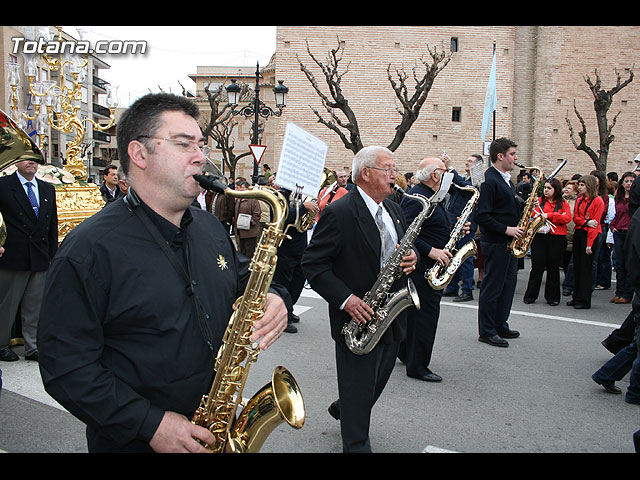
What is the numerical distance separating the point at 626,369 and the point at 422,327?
188cm

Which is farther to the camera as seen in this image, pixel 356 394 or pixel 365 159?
pixel 365 159

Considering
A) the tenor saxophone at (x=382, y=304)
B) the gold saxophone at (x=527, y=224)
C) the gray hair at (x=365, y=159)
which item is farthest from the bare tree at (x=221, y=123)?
the tenor saxophone at (x=382, y=304)

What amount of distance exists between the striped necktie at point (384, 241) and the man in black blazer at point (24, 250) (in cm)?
363

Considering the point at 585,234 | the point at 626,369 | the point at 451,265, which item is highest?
the point at 585,234

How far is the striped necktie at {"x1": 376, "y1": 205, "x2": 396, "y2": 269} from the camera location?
3529 millimetres

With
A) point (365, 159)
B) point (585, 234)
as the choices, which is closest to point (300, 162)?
point (365, 159)

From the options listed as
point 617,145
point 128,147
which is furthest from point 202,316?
point 617,145

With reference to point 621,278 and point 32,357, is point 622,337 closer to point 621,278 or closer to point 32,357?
point 621,278

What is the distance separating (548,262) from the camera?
8.52 meters

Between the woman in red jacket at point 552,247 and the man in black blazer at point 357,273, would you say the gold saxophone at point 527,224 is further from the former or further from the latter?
the man in black blazer at point 357,273

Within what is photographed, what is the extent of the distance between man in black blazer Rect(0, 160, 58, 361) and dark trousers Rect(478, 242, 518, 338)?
4920mm
